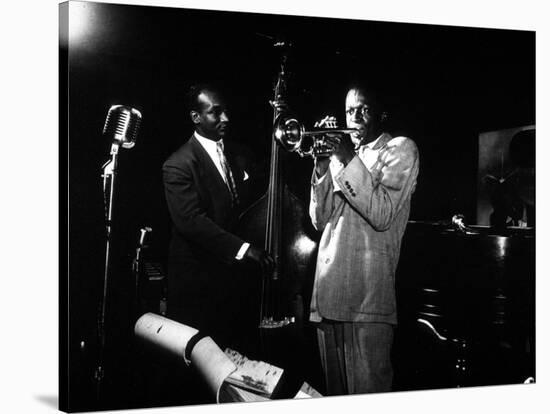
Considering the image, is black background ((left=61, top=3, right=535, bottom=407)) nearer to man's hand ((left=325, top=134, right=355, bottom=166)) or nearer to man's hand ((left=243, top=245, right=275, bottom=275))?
man's hand ((left=325, top=134, right=355, bottom=166))

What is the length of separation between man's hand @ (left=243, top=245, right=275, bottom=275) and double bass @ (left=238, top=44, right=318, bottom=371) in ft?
0.10

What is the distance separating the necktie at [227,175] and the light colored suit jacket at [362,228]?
537 mm

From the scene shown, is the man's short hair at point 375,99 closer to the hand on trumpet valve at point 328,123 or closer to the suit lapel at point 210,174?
the hand on trumpet valve at point 328,123

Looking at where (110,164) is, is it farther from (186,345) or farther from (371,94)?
(371,94)

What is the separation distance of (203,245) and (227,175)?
0.45 meters

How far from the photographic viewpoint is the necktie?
6.46 meters

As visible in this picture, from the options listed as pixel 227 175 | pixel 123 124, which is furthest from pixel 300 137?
pixel 123 124

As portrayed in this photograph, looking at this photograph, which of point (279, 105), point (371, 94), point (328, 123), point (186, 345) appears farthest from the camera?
point (371, 94)

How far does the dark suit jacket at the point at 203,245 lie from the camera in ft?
20.8

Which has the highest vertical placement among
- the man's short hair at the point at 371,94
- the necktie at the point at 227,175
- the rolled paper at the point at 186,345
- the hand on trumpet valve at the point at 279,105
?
the man's short hair at the point at 371,94

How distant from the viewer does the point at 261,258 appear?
6.57m

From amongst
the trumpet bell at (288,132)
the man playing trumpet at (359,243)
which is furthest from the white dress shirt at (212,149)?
the man playing trumpet at (359,243)

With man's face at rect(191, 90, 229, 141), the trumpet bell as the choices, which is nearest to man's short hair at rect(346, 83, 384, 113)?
the trumpet bell

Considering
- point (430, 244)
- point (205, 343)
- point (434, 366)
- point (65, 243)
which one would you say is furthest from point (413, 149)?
point (65, 243)
